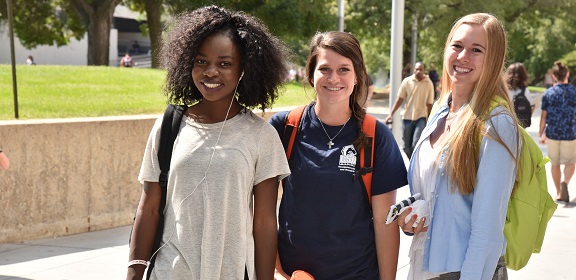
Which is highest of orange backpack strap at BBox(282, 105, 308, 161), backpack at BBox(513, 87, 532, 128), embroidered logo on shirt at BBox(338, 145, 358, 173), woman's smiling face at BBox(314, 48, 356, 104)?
woman's smiling face at BBox(314, 48, 356, 104)

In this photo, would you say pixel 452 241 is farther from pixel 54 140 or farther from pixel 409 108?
pixel 409 108

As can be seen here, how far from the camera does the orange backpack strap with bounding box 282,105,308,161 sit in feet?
11.2

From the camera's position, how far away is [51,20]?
32125 millimetres

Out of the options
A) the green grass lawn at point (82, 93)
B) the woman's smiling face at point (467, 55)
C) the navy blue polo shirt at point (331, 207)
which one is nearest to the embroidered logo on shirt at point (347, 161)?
the navy blue polo shirt at point (331, 207)

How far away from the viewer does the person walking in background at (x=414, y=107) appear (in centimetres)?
1203

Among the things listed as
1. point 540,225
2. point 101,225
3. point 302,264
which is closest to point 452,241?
point 540,225

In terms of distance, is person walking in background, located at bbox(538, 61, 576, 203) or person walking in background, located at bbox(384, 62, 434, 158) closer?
person walking in background, located at bbox(538, 61, 576, 203)

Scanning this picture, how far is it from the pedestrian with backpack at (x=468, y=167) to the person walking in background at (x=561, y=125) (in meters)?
7.55

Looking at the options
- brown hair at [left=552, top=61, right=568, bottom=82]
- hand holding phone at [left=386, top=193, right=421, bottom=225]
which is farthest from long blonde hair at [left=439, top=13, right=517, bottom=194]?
brown hair at [left=552, top=61, right=568, bottom=82]

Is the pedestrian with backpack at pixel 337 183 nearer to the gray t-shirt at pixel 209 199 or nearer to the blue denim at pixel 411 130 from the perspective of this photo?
the gray t-shirt at pixel 209 199

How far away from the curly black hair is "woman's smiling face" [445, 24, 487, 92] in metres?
0.64


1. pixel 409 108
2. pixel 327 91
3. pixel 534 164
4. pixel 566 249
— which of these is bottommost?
pixel 566 249

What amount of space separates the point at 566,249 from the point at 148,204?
5.90m

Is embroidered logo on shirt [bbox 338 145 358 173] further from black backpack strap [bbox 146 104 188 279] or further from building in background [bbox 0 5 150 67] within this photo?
building in background [bbox 0 5 150 67]
